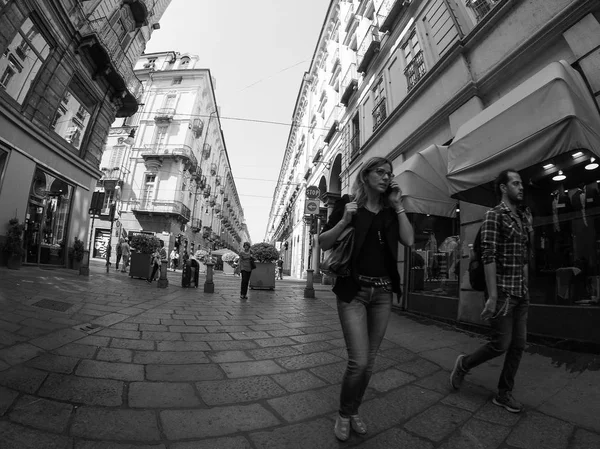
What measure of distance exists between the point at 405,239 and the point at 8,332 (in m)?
3.98

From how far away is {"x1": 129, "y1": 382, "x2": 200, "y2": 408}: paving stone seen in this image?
1.96 meters

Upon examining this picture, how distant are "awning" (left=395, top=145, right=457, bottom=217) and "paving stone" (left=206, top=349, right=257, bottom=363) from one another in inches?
142

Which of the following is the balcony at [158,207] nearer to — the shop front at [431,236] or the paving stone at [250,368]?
the shop front at [431,236]

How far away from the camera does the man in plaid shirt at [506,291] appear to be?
2.12m

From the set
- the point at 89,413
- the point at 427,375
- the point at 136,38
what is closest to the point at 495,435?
the point at 427,375

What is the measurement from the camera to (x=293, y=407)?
Result: 205 cm

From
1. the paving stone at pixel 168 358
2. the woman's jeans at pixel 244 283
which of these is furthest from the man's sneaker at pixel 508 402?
the woman's jeans at pixel 244 283

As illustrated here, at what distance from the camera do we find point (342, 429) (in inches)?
65.9

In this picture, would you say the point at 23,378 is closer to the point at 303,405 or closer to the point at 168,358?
the point at 168,358

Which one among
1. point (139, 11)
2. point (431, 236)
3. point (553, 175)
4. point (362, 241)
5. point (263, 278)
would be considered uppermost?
point (139, 11)

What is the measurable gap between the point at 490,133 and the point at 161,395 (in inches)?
180

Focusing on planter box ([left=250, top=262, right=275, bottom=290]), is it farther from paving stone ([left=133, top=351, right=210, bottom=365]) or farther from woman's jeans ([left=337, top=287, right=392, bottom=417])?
woman's jeans ([left=337, top=287, right=392, bottom=417])

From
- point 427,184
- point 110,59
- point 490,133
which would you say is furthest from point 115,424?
point 110,59

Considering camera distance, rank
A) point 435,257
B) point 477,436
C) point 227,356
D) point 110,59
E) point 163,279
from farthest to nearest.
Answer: point 110,59, point 163,279, point 435,257, point 227,356, point 477,436
